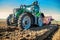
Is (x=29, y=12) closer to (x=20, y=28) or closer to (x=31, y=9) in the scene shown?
(x=31, y=9)

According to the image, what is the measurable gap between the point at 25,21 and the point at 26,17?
180 millimetres

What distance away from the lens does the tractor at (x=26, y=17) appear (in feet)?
24.5

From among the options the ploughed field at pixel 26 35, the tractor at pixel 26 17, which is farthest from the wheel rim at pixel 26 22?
the ploughed field at pixel 26 35

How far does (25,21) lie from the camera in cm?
771

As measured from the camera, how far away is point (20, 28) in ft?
23.9

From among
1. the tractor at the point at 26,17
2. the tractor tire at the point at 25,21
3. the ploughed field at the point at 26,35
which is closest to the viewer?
→ the ploughed field at the point at 26,35

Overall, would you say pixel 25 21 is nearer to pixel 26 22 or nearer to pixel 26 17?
pixel 26 22

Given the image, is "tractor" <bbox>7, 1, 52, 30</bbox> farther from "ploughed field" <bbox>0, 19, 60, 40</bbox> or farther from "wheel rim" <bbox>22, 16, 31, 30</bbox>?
"ploughed field" <bbox>0, 19, 60, 40</bbox>

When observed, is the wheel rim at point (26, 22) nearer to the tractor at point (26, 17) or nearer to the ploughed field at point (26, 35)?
the tractor at point (26, 17)

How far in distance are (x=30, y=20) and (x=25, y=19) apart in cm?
38

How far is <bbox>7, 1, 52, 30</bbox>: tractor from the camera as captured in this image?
7474mm

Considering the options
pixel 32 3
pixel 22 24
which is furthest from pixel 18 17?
pixel 32 3

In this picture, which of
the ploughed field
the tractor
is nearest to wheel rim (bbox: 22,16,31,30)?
the tractor

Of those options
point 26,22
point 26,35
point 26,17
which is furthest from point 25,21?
point 26,35
